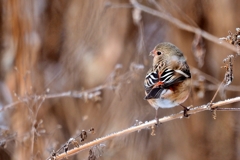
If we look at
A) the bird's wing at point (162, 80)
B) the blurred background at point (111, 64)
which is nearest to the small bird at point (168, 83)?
the bird's wing at point (162, 80)

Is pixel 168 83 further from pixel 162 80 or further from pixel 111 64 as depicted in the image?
pixel 111 64

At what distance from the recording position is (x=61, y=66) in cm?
197

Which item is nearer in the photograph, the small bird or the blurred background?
the small bird

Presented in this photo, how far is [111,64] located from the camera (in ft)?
6.34

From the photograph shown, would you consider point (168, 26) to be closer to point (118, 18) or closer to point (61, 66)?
point (118, 18)

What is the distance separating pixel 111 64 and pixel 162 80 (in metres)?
1.03

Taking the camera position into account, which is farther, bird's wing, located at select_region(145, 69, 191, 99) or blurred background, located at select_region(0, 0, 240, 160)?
blurred background, located at select_region(0, 0, 240, 160)

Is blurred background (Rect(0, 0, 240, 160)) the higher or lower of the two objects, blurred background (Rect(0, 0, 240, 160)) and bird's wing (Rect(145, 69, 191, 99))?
the higher

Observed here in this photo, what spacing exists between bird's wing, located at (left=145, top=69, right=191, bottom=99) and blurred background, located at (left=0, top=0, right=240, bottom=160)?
0.62 meters

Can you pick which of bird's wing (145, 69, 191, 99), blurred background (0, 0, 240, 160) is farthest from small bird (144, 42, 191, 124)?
blurred background (0, 0, 240, 160)

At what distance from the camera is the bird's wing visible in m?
0.87

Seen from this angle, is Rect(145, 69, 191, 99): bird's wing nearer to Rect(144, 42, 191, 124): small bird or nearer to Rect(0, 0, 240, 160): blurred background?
Rect(144, 42, 191, 124): small bird

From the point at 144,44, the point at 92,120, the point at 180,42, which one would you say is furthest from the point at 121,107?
the point at 180,42

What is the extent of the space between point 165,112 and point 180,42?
382 millimetres
